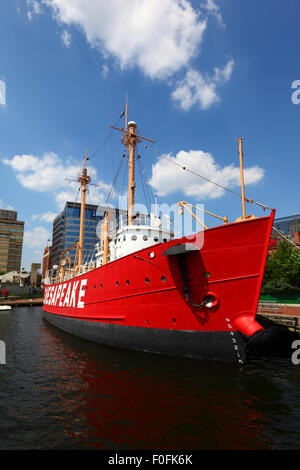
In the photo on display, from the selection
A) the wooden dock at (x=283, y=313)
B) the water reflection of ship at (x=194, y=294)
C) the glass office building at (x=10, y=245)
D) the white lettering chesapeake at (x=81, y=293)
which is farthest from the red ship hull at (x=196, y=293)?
the glass office building at (x=10, y=245)

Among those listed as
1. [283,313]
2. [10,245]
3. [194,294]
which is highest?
[10,245]

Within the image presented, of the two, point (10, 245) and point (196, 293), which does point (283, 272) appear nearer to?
point (196, 293)

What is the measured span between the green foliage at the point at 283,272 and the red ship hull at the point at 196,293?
13654mm

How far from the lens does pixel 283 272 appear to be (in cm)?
2302

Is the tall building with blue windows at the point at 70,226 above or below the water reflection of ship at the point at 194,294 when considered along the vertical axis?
above

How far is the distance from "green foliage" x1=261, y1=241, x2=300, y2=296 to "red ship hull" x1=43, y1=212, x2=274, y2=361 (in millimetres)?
13654

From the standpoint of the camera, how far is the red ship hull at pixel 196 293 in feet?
26.6

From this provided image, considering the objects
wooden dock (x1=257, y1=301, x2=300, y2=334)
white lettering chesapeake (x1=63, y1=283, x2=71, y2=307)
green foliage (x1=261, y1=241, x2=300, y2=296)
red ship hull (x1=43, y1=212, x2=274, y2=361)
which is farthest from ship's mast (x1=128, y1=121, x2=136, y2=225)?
green foliage (x1=261, y1=241, x2=300, y2=296)

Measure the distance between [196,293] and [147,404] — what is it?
3.74 meters

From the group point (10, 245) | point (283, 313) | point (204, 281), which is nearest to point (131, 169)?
point (204, 281)

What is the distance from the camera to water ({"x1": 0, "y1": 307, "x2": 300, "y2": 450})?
4820 millimetres

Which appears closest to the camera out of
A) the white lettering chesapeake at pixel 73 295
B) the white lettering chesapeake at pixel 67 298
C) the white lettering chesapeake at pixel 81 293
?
the white lettering chesapeake at pixel 81 293

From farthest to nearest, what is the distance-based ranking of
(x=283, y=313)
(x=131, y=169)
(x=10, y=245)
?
(x=10, y=245), (x=283, y=313), (x=131, y=169)

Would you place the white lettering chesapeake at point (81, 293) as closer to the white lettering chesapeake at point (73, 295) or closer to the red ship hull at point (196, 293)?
the white lettering chesapeake at point (73, 295)
